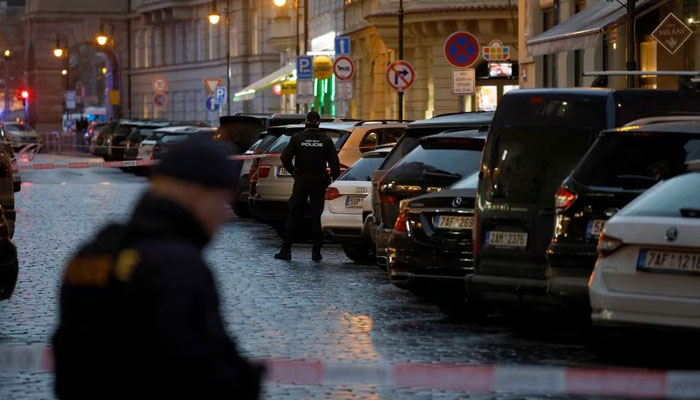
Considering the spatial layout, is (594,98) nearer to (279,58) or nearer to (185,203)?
(185,203)

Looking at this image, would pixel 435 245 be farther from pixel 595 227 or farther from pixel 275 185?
pixel 275 185

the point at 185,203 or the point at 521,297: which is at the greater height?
the point at 185,203

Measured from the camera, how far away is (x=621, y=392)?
840 centimetres

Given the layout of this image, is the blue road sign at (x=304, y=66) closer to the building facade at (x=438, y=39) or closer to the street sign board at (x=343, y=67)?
the building facade at (x=438, y=39)

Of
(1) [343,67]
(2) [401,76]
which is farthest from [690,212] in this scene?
(1) [343,67]

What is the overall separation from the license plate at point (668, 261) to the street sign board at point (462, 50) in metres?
20.9

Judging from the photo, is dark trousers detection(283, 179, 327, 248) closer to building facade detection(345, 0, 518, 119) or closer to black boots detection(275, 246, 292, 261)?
black boots detection(275, 246, 292, 261)

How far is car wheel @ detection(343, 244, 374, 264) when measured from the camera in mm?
20016

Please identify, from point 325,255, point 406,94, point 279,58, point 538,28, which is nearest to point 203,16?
point 279,58

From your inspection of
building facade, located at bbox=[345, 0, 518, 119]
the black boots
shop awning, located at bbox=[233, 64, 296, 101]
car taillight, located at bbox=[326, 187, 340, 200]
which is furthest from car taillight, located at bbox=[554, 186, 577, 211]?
shop awning, located at bbox=[233, 64, 296, 101]

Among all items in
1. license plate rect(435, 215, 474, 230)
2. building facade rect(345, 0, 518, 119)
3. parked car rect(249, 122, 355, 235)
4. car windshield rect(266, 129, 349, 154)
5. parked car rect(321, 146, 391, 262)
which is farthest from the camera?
building facade rect(345, 0, 518, 119)

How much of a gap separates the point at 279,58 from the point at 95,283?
82.0m

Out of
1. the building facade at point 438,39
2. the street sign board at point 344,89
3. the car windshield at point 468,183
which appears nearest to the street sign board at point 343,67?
the street sign board at point 344,89

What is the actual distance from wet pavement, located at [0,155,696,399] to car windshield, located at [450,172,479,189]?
105cm
